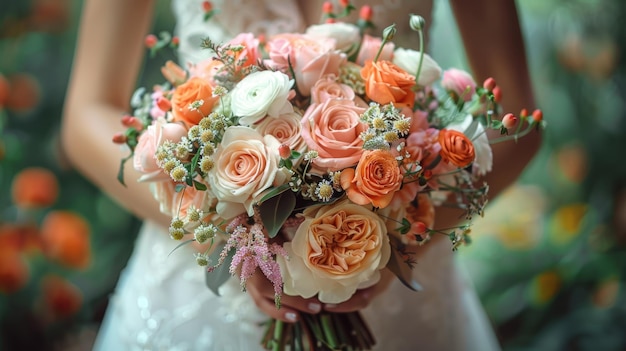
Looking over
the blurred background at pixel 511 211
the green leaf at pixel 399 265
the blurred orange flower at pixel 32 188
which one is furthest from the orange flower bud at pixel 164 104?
the blurred orange flower at pixel 32 188

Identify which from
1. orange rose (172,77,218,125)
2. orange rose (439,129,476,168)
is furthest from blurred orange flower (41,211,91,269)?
orange rose (439,129,476,168)

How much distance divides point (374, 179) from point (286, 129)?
13cm

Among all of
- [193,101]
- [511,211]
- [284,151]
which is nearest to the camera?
[284,151]

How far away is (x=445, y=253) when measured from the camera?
1271 millimetres

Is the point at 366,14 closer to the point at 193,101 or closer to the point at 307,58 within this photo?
the point at 307,58

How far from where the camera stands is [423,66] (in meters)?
0.90

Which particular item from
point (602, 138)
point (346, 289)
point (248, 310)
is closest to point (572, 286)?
point (602, 138)

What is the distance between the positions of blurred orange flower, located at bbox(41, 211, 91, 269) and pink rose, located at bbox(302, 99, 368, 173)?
5.13 feet

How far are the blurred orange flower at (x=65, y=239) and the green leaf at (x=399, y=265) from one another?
1.52 meters

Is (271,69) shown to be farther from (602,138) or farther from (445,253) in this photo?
(602,138)

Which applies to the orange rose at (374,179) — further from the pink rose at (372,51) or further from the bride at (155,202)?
the bride at (155,202)

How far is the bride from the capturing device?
1.14 m

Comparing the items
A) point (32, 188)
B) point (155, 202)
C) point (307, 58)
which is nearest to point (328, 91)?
point (307, 58)

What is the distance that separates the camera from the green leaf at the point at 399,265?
0.87 m
